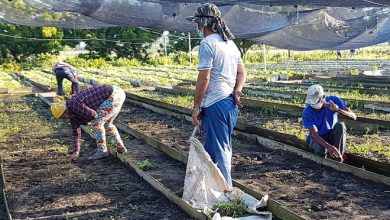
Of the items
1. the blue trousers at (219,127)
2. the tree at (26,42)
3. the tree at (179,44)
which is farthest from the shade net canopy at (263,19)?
the tree at (179,44)

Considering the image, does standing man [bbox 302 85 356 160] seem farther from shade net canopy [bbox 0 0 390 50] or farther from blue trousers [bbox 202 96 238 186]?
shade net canopy [bbox 0 0 390 50]

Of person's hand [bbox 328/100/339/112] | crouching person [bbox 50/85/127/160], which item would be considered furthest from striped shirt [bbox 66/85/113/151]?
person's hand [bbox 328/100/339/112]

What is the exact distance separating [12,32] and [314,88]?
3046 cm

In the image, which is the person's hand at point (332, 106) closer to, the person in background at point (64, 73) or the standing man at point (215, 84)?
the standing man at point (215, 84)

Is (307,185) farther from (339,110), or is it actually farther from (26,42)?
(26,42)

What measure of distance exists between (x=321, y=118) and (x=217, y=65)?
1.79 metres

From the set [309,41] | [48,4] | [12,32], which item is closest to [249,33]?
[309,41]

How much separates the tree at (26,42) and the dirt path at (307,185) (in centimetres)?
2804

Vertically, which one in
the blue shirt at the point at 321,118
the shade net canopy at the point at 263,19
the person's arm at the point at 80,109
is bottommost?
the blue shirt at the point at 321,118

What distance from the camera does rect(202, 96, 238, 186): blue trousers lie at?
394 cm

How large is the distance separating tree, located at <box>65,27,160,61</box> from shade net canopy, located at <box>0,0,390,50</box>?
21.5 metres

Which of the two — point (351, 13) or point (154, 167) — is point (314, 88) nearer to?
point (154, 167)

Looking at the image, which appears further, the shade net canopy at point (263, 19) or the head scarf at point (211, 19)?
the shade net canopy at point (263, 19)

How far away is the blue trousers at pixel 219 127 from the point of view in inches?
155
